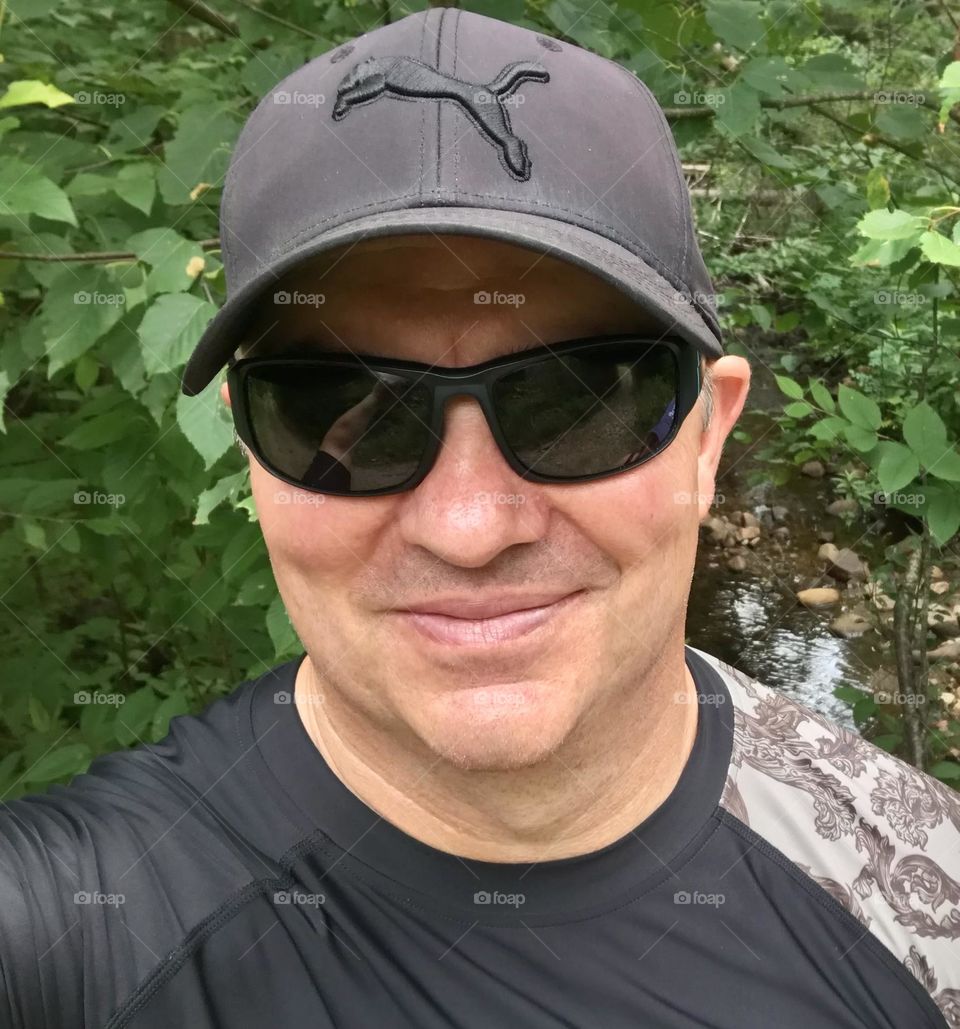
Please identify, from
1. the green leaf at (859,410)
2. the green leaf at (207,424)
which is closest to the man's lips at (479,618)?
the green leaf at (207,424)

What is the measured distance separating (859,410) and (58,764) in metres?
2.04

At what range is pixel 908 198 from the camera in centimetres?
237

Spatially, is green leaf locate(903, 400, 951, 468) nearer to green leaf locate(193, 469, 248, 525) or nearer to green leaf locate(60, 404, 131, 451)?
green leaf locate(193, 469, 248, 525)

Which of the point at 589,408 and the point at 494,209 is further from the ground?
the point at 494,209

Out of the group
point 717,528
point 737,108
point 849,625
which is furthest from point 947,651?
point 737,108

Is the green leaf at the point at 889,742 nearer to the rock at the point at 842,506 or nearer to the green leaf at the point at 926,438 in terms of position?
the green leaf at the point at 926,438

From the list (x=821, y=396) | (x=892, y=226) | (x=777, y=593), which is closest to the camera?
(x=892, y=226)

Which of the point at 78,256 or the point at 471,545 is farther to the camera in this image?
the point at 78,256

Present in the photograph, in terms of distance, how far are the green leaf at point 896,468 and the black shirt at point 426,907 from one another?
0.80 m

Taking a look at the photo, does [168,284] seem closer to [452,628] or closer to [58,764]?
[452,628]

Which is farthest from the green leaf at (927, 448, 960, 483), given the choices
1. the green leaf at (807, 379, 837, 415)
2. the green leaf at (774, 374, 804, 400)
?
the green leaf at (774, 374, 804, 400)

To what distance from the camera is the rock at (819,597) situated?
4637 millimetres

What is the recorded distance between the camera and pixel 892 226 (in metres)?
1.53

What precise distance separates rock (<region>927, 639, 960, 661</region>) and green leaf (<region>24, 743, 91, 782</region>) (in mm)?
3594
